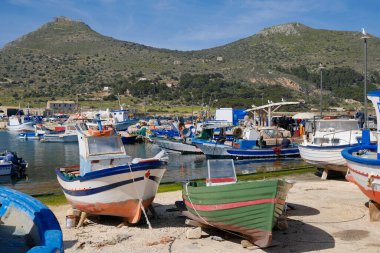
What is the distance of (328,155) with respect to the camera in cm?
2100

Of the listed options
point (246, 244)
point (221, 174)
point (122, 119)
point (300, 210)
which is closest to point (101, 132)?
point (221, 174)

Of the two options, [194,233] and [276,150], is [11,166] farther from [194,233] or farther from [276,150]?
[194,233]

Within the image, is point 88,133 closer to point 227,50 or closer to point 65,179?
point 65,179

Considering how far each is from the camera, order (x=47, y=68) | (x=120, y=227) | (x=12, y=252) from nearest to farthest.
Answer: (x=12, y=252) < (x=120, y=227) < (x=47, y=68)

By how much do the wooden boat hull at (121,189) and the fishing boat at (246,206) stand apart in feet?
5.87

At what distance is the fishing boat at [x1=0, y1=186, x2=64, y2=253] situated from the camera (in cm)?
536

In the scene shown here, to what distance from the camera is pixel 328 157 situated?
21.0 meters

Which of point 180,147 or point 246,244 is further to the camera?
point 180,147

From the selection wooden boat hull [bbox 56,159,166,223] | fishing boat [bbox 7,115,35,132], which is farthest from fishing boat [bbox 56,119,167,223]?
fishing boat [bbox 7,115,35,132]

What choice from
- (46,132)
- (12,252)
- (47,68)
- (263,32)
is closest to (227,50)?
(263,32)

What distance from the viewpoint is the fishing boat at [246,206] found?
952 cm

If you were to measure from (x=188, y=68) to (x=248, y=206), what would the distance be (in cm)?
14182

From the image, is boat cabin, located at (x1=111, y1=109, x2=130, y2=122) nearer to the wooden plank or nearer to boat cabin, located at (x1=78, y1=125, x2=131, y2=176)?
boat cabin, located at (x1=78, y1=125, x2=131, y2=176)

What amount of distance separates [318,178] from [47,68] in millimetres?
142927
